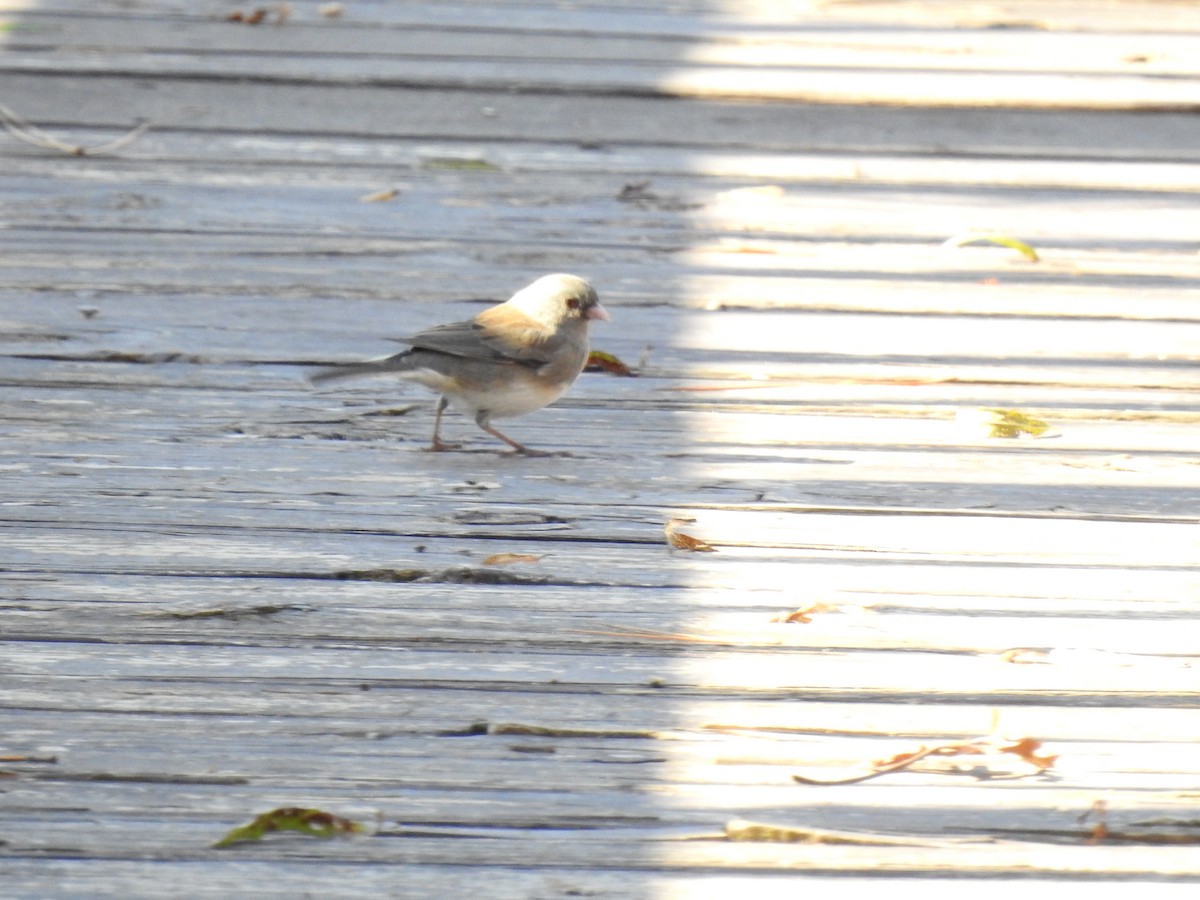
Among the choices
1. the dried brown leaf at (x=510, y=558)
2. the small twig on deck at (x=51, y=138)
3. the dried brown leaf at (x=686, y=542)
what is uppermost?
the small twig on deck at (x=51, y=138)

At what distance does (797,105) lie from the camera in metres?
6.11

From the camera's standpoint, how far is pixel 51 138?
580cm

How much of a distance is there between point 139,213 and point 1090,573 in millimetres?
3266

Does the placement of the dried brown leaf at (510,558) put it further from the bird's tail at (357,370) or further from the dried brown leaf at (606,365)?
the dried brown leaf at (606,365)

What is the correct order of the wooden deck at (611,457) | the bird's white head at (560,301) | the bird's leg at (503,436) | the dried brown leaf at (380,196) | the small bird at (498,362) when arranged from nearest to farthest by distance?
the wooden deck at (611,457), the bird's leg at (503,436), the small bird at (498,362), the bird's white head at (560,301), the dried brown leaf at (380,196)

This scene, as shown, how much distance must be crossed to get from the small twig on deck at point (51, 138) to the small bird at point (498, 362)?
208 centimetres

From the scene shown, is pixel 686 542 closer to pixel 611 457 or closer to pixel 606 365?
pixel 611 457

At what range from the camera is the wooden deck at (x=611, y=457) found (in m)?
2.30

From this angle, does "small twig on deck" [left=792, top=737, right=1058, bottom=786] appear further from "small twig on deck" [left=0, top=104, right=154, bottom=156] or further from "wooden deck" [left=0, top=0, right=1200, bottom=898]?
"small twig on deck" [left=0, top=104, right=154, bottom=156]

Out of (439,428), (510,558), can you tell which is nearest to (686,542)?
(510,558)

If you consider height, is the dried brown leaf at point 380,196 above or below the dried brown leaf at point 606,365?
above

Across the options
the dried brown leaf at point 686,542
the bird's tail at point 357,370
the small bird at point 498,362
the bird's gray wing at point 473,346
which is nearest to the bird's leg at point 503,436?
the small bird at point 498,362

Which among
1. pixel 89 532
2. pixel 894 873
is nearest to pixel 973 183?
pixel 89 532

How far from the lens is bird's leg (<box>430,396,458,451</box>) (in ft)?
12.9
